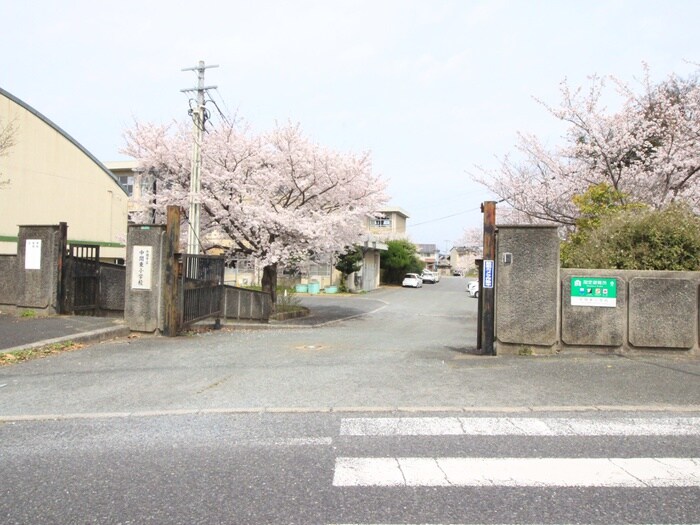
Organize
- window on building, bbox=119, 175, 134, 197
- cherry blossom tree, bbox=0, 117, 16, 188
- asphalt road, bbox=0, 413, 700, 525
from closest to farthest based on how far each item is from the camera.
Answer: asphalt road, bbox=0, 413, 700, 525 < cherry blossom tree, bbox=0, 117, 16, 188 < window on building, bbox=119, 175, 134, 197

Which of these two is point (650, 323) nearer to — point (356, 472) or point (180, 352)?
point (356, 472)

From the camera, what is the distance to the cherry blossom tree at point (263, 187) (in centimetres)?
1741

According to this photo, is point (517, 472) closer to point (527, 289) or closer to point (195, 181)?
point (527, 289)

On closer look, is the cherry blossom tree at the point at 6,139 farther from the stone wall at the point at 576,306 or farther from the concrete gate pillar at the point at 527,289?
the stone wall at the point at 576,306

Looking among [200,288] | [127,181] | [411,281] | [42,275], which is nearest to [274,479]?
[200,288]

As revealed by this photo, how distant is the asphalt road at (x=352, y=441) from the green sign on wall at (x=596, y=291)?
915mm

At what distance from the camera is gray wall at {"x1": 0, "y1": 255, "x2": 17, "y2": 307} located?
12273 millimetres

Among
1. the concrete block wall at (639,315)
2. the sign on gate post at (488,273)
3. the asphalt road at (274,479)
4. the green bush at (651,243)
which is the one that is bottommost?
the asphalt road at (274,479)

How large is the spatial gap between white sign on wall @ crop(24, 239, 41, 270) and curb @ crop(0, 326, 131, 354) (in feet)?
10.2

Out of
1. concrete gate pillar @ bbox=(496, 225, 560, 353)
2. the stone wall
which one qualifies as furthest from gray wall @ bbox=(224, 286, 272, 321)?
the stone wall

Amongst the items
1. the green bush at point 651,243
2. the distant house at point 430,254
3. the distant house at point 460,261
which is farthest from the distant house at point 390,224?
the distant house at point 430,254

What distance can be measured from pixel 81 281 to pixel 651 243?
12.1 m

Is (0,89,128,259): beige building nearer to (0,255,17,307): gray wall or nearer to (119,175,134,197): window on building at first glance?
(119,175,134,197): window on building

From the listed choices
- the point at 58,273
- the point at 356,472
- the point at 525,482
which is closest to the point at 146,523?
the point at 356,472
